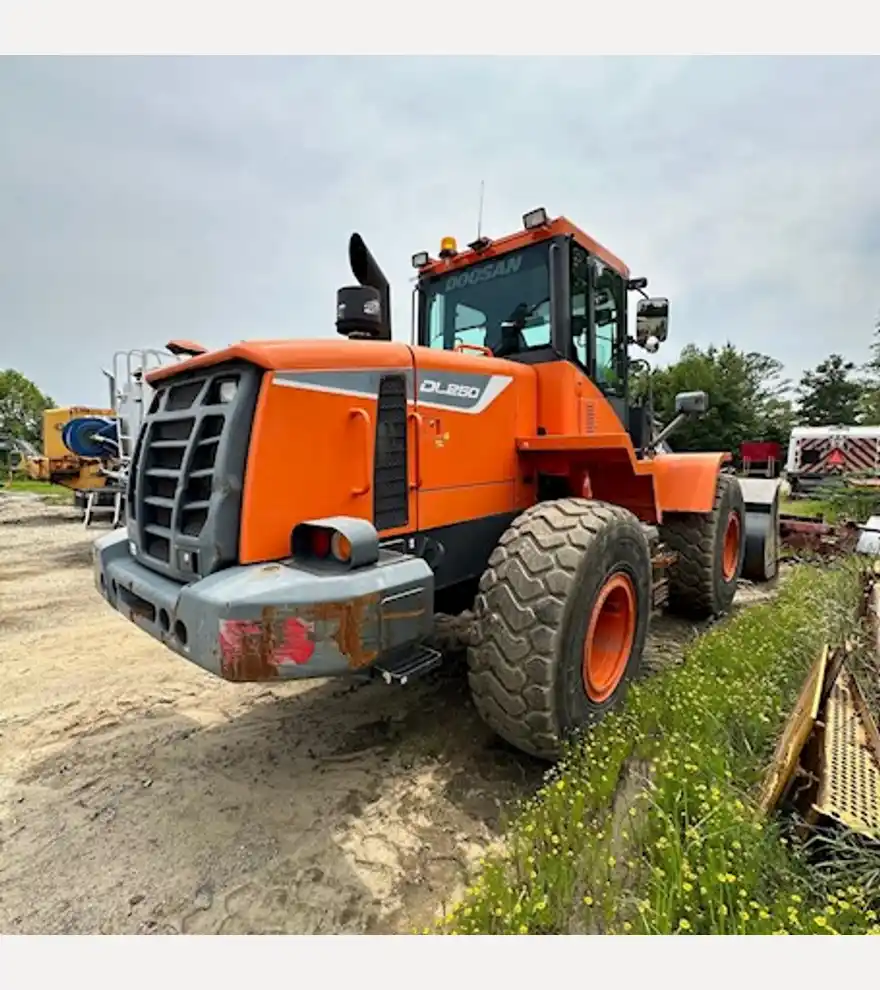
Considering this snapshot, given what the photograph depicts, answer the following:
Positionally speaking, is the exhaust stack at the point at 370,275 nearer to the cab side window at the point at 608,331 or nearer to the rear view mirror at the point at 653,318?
the cab side window at the point at 608,331

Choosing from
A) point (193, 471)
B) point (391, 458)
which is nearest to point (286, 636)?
point (193, 471)

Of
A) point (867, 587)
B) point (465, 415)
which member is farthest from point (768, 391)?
point (465, 415)

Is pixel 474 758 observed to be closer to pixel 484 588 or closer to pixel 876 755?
pixel 484 588

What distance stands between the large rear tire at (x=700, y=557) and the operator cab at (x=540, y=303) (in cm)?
110

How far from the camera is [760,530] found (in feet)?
20.5

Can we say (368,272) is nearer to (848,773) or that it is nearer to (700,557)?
(848,773)

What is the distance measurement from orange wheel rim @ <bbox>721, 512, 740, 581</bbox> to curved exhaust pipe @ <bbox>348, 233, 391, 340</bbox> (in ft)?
12.4

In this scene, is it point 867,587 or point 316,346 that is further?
point 867,587

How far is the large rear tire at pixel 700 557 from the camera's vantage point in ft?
15.8

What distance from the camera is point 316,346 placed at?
2.45 metres

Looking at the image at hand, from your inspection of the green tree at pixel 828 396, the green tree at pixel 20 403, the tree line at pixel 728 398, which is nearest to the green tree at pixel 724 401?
the tree line at pixel 728 398

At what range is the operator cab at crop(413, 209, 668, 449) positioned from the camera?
3627 millimetres

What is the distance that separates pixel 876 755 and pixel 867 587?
2.63 meters

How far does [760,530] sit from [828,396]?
5137 centimetres
